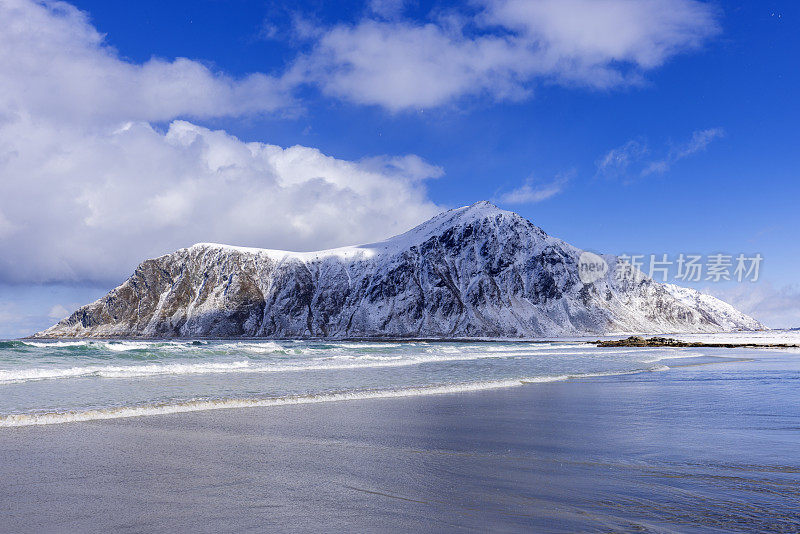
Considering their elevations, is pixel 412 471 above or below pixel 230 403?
above

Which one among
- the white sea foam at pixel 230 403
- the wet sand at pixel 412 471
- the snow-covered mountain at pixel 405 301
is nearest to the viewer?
the wet sand at pixel 412 471

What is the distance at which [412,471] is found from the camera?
8.31m

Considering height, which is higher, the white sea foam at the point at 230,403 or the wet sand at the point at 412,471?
the wet sand at the point at 412,471

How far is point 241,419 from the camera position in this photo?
1352cm

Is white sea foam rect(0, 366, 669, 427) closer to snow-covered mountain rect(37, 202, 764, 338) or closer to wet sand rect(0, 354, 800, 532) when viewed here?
wet sand rect(0, 354, 800, 532)

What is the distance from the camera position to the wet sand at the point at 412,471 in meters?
5.96

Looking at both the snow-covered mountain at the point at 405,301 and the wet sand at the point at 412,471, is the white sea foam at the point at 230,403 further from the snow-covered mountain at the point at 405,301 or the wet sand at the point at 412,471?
the snow-covered mountain at the point at 405,301

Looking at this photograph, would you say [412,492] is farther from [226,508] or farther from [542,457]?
[542,457]

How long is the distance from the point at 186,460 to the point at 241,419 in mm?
4522

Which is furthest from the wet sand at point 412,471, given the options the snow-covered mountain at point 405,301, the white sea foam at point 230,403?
the snow-covered mountain at point 405,301

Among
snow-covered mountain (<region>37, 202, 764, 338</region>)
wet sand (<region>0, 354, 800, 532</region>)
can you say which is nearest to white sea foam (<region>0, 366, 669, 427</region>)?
wet sand (<region>0, 354, 800, 532</region>)

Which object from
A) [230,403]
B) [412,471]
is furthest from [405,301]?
[412,471]

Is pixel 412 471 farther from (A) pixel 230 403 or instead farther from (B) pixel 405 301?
(B) pixel 405 301

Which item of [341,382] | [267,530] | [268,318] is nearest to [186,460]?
[267,530]
